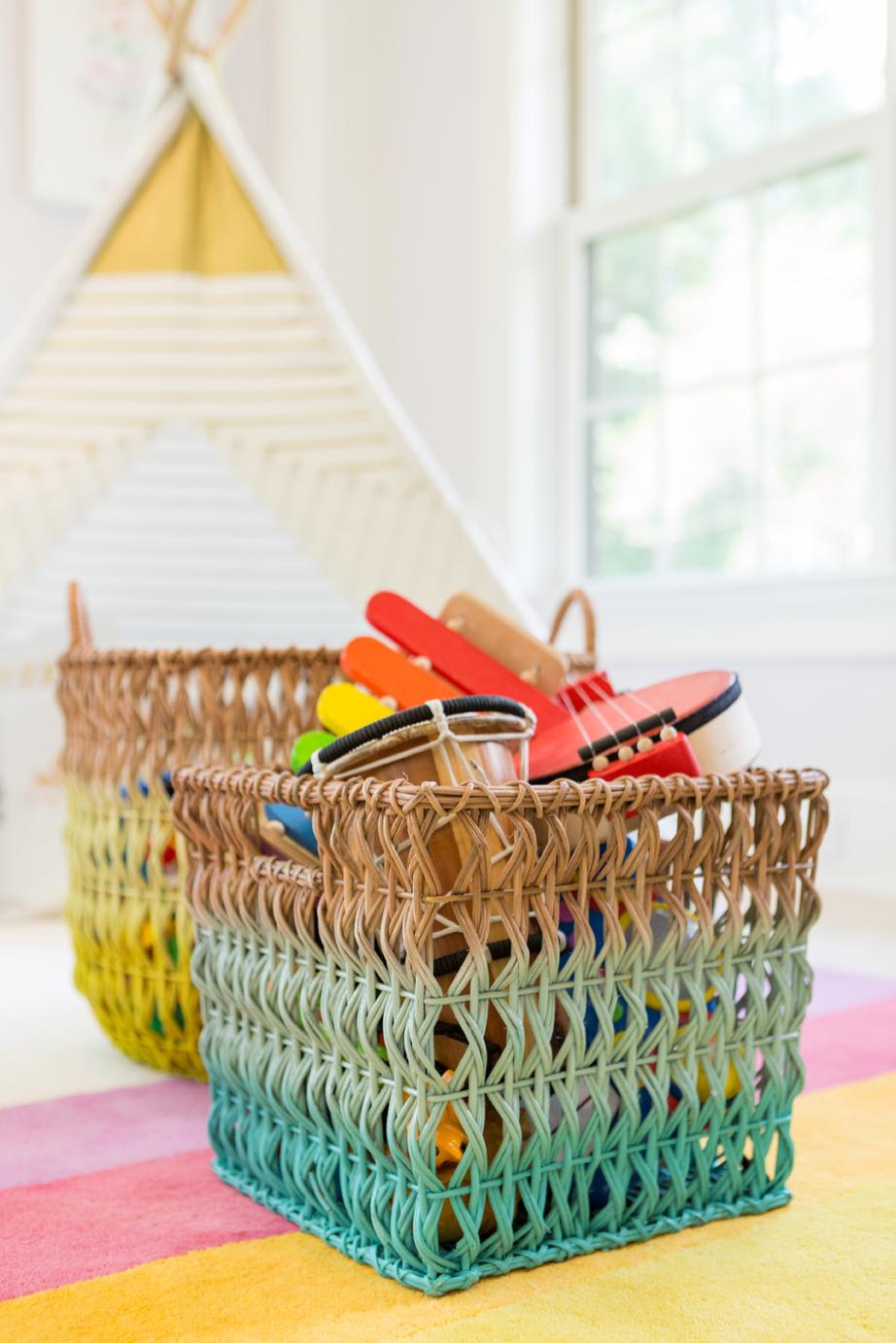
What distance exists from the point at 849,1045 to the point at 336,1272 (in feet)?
2.19

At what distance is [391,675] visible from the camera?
0.83m

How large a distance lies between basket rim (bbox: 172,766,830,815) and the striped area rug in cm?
25

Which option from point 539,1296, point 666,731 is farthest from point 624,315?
point 539,1296

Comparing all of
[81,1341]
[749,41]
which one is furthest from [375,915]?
[749,41]

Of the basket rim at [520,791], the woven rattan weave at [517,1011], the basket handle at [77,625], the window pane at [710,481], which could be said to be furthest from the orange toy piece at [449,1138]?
the window pane at [710,481]

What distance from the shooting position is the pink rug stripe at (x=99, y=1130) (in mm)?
878

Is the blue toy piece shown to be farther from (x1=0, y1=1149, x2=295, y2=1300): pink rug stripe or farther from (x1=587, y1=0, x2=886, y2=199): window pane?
(x1=587, y1=0, x2=886, y2=199): window pane

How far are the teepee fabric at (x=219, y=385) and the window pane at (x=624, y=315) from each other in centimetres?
105

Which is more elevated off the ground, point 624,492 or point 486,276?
point 486,276

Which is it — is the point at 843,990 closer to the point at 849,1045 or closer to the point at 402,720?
the point at 849,1045

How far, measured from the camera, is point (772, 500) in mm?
2236

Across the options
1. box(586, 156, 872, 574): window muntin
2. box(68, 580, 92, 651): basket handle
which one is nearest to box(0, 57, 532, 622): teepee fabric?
box(68, 580, 92, 651): basket handle

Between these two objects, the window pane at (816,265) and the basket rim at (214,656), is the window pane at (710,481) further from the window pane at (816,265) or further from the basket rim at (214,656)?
the basket rim at (214,656)

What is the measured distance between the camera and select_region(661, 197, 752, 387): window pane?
229 cm
